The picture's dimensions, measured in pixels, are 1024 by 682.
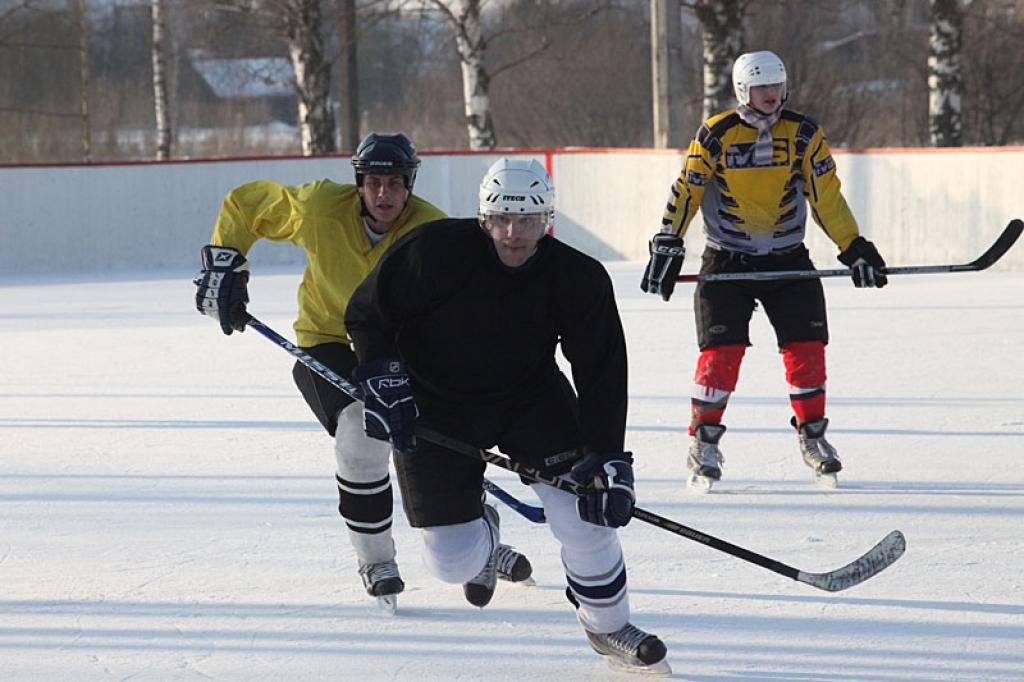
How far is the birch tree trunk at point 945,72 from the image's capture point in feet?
43.5

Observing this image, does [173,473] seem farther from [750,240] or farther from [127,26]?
[127,26]

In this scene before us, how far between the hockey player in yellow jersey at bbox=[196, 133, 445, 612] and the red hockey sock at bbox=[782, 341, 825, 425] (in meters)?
1.48

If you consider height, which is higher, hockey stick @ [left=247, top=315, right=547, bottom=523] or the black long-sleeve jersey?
the black long-sleeve jersey

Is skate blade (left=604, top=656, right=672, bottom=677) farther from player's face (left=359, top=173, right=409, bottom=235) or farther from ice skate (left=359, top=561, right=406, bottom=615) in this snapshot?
player's face (left=359, top=173, right=409, bottom=235)

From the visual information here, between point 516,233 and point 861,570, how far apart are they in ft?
3.43

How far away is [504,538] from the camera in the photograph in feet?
12.9

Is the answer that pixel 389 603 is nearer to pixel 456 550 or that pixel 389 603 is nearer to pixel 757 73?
pixel 456 550

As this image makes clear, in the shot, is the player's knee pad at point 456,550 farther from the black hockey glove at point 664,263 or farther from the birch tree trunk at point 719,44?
the birch tree trunk at point 719,44

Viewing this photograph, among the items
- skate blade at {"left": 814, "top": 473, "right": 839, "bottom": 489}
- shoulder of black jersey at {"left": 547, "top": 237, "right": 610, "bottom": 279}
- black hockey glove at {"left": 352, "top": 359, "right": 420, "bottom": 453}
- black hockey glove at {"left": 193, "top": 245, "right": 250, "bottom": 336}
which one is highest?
shoulder of black jersey at {"left": 547, "top": 237, "right": 610, "bottom": 279}

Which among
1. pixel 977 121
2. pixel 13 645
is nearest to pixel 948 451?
pixel 13 645

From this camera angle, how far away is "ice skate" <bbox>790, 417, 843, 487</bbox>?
443cm

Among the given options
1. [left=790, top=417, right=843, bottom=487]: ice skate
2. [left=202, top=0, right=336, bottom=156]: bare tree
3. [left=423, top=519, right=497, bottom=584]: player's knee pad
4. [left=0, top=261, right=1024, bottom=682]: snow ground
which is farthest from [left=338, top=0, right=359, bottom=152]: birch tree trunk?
[left=423, top=519, right=497, bottom=584]: player's knee pad

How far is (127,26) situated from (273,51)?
5.33m

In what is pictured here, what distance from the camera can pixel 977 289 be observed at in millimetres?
8945
